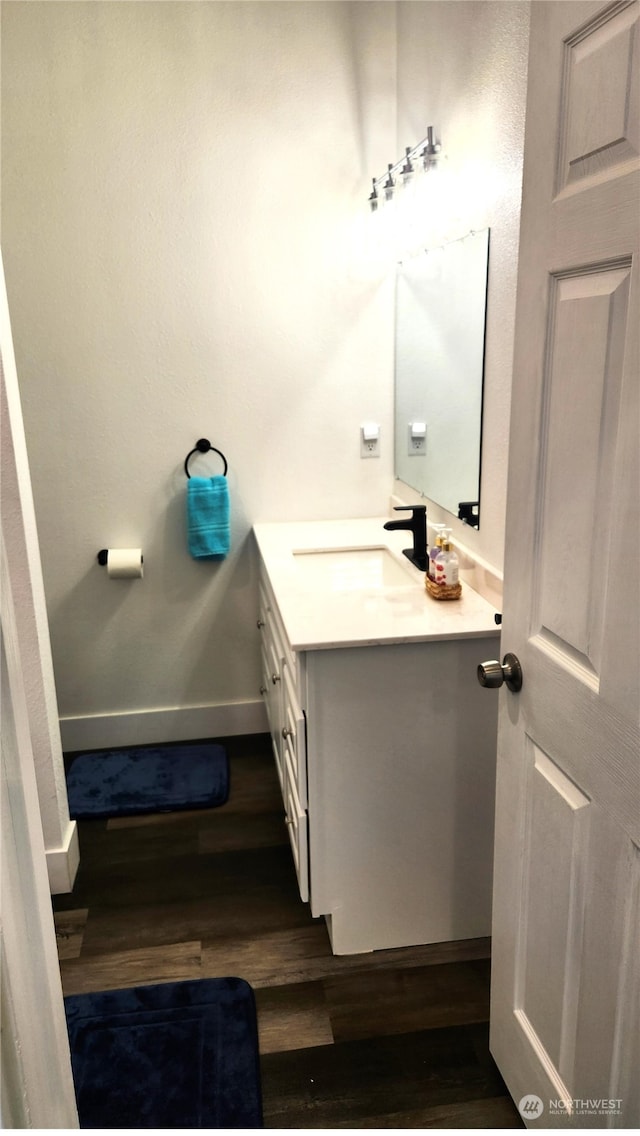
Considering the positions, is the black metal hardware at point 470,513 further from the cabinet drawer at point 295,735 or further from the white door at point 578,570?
the white door at point 578,570

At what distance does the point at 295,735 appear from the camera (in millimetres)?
2004

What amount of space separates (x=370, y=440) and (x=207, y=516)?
67 cm

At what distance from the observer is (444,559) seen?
6.94ft

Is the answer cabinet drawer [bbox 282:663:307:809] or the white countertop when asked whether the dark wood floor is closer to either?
cabinet drawer [bbox 282:663:307:809]

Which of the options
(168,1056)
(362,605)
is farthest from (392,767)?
(168,1056)

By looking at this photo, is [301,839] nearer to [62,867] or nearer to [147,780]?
[62,867]

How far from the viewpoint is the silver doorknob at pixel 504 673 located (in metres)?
1.40

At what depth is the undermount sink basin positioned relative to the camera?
7.66 ft

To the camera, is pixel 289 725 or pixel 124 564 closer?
pixel 289 725

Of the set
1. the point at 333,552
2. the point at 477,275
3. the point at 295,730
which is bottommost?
the point at 295,730

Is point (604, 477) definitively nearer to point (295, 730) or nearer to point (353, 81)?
point (295, 730)

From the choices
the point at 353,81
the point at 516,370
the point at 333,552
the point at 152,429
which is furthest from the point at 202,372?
the point at 516,370

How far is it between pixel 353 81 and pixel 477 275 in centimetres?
110

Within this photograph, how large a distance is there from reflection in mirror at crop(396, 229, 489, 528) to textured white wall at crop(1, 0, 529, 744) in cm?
19
